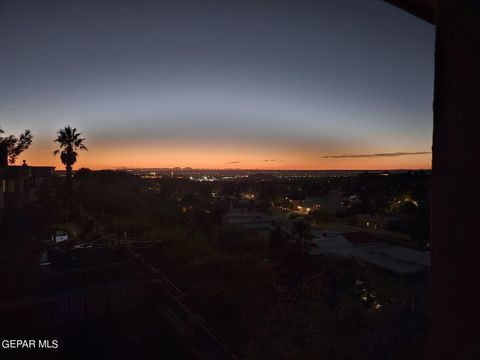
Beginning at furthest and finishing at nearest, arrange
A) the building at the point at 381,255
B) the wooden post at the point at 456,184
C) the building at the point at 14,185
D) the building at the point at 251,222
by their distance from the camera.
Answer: the building at the point at 251,222 < the building at the point at 14,185 < the building at the point at 381,255 < the wooden post at the point at 456,184

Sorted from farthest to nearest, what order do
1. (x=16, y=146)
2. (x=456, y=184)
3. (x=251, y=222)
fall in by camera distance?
(x=251, y=222)
(x=16, y=146)
(x=456, y=184)

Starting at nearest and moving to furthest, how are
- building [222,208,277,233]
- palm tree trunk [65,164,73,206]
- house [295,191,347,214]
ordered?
1. palm tree trunk [65,164,73,206]
2. building [222,208,277,233]
3. house [295,191,347,214]

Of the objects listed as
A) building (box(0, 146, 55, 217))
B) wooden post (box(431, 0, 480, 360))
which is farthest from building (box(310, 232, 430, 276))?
building (box(0, 146, 55, 217))

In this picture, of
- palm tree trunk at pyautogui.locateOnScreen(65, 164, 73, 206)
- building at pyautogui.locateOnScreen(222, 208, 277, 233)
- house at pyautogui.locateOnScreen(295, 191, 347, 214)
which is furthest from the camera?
house at pyautogui.locateOnScreen(295, 191, 347, 214)

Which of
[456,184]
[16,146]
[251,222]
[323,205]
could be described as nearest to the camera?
[456,184]

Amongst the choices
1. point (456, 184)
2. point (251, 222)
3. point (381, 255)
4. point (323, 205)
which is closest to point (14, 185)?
point (251, 222)

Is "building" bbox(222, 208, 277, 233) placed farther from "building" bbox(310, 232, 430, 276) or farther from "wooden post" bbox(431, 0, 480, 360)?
"wooden post" bbox(431, 0, 480, 360)

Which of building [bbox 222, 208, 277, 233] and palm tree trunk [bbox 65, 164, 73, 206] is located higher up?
palm tree trunk [bbox 65, 164, 73, 206]

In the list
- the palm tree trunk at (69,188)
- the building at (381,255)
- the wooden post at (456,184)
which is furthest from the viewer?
the palm tree trunk at (69,188)

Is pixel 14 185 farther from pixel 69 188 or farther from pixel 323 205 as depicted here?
pixel 323 205

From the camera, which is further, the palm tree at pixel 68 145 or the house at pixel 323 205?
the house at pixel 323 205

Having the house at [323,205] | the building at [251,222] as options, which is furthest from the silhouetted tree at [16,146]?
the house at [323,205]

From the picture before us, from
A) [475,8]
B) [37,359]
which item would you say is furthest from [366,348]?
[475,8]

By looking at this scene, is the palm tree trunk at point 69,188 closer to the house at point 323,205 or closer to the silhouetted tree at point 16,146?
the silhouetted tree at point 16,146
